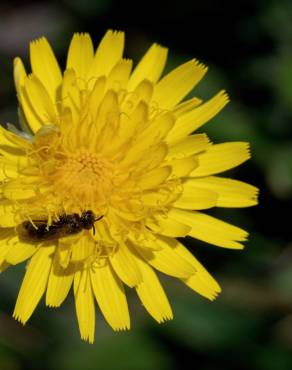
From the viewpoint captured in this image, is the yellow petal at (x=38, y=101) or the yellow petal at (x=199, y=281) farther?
the yellow petal at (x=199, y=281)

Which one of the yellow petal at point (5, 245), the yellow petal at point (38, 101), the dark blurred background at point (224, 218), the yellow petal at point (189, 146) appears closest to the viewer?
the yellow petal at point (5, 245)

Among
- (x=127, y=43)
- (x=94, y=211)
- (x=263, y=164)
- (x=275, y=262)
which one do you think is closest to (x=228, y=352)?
(x=275, y=262)

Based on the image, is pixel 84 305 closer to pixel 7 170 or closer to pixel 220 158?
pixel 7 170

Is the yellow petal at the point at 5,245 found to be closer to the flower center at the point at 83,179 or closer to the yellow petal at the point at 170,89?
the flower center at the point at 83,179

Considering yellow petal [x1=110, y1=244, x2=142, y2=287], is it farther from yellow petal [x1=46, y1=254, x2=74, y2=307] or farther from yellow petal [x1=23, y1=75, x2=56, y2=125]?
yellow petal [x1=23, y1=75, x2=56, y2=125]

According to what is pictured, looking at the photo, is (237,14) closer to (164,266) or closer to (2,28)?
(2,28)

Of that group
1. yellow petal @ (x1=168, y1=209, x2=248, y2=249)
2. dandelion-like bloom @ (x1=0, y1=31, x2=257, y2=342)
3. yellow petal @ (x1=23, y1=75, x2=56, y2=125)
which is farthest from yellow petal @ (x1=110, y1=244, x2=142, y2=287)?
yellow petal @ (x1=23, y1=75, x2=56, y2=125)

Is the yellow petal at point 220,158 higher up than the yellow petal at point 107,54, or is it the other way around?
the yellow petal at point 107,54

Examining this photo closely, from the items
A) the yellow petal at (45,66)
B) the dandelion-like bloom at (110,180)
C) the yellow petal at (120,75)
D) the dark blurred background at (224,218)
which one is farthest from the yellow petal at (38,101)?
the dark blurred background at (224,218)
